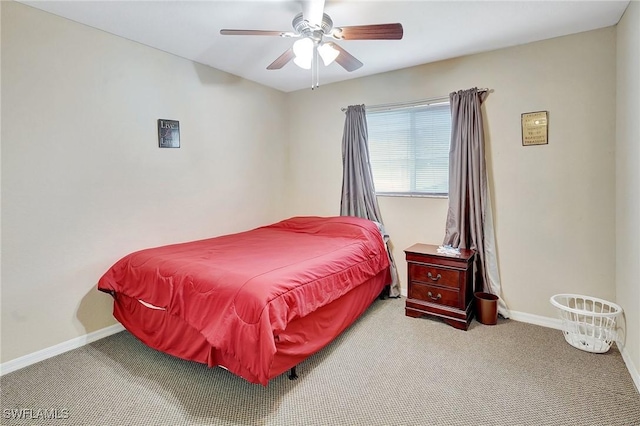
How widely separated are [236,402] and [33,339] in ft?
5.27

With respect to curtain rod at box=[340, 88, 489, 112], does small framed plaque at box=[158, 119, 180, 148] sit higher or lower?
lower

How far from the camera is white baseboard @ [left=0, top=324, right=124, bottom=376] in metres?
2.12

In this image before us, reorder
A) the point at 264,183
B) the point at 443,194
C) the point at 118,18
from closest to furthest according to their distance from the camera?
the point at 118,18 < the point at 443,194 < the point at 264,183

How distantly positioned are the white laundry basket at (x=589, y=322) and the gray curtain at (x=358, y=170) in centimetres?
149

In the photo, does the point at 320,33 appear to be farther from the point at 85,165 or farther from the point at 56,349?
the point at 56,349

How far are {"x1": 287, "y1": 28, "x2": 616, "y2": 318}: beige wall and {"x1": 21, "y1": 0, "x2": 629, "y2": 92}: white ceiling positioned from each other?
184 millimetres

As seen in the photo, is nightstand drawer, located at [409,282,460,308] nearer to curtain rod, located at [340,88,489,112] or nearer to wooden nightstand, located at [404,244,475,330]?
wooden nightstand, located at [404,244,475,330]

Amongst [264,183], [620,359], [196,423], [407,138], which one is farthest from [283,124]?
[620,359]

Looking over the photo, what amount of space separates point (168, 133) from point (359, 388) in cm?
266

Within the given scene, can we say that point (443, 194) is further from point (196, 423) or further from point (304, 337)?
point (196, 423)

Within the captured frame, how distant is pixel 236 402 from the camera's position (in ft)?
5.92

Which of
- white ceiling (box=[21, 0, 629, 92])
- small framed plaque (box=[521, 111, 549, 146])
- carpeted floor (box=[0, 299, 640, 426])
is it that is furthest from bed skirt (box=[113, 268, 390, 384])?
white ceiling (box=[21, 0, 629, 92])

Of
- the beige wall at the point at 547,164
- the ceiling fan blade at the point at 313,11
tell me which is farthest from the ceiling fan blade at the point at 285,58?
the beige wall at the point at 547,164

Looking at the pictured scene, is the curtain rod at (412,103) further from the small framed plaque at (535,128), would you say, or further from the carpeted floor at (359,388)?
the carpeted floor at (359,388)
